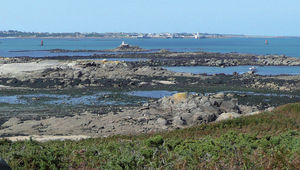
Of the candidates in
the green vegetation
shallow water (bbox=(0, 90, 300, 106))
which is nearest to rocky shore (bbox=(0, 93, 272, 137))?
shallow water (bbox=(0, 90, 300, 106))

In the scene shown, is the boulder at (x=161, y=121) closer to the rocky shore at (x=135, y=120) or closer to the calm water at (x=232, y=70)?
the rocky shore at (x=135, y=120)

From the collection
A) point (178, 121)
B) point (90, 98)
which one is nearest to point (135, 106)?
point (90, 98)

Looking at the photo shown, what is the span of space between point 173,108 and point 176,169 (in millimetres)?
23392

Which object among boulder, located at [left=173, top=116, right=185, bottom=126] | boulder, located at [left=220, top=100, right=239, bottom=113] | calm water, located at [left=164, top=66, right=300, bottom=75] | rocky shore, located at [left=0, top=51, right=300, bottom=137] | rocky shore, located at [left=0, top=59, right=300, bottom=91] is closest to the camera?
rocky shore, located at [left=0, top=51, right=300, bottom=137]

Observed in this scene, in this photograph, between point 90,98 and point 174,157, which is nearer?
point 174,157

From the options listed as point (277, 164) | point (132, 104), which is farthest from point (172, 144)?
point (132, 104)

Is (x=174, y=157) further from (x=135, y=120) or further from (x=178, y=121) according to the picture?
(x=135, y=120)

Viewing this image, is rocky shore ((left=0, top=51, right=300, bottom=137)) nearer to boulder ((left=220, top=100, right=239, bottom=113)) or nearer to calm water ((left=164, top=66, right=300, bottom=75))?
boulder ((left=220, top=100, right=239, bottom=113))

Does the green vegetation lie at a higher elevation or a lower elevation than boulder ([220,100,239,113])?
higher

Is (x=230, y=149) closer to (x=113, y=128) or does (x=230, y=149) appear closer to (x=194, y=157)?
(x=194, y=157)

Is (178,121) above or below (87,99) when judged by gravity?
above

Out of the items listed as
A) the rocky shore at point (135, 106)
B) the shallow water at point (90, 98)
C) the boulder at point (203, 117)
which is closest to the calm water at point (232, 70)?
the rocky shore at point (135, 106)

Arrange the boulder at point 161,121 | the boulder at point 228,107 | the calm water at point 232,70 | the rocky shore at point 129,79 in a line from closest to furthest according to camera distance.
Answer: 1. the boulder at point 161,121
2. the boulder at point 228,107
3. the rocky shore at point 129,79
4. the calm water at point 232,70

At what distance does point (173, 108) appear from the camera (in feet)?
105
